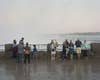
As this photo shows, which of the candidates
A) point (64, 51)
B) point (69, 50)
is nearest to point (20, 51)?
point (64, 51)

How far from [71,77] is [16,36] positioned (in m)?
25.3

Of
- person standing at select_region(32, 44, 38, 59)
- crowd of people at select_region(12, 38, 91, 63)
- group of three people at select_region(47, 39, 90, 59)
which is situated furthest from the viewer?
group of three people at select_region(47, 39, 90, 59)

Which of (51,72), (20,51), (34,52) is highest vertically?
(20,51)

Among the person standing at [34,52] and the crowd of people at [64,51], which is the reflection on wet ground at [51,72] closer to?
the crowd of people at [64,51]

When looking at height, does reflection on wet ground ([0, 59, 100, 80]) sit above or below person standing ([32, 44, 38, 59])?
below

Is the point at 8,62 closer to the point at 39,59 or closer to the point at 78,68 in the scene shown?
the point at 39,59

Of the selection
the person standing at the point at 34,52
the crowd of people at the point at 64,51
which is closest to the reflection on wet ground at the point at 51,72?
the crowd of people at the point at 64,51

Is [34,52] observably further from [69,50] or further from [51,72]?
[51,72]

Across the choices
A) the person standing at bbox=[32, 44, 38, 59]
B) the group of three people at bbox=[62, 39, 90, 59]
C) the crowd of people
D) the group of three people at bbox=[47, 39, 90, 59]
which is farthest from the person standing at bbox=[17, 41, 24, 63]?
the group of three people at bbox=[62, 39, 90, 59]

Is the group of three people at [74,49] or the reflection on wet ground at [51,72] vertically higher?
the group of three people at [74,49]

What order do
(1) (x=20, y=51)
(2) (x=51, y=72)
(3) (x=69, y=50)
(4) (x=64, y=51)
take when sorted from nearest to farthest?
1. (2) (x=51, y=72)
2. (1) (x=20, y=51)
3. (4) (x=64, y=51)
4. (3) (x=69, y=50)

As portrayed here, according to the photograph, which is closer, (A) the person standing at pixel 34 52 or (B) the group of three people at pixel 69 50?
(A) the person standing at pixel 34 52

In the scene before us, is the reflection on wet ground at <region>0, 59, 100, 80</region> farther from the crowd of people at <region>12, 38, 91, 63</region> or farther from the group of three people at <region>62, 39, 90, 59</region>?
the group of three people at <region>62, 39, 90, 59</region>

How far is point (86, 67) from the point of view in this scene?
19406 millimetres
